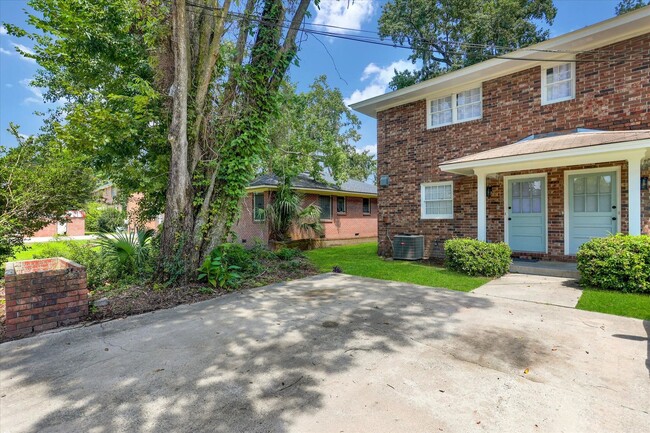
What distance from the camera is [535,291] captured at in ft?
19.3

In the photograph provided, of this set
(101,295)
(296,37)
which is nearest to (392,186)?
(296,37)

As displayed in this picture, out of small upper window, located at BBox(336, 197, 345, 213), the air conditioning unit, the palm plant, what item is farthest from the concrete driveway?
small upper window, located at BBox(336, 197, 345, 213)

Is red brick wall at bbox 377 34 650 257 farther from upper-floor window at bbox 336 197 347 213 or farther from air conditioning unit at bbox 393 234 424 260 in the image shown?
upper-floor window at bbox 336 197 347 213

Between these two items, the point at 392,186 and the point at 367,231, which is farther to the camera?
the point at 367,231

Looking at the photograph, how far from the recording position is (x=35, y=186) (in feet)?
19.7

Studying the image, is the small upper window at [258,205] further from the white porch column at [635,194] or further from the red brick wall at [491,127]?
the white porch column at [635,194]

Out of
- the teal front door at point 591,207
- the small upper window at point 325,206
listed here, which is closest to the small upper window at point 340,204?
the small upper window at point 325,206

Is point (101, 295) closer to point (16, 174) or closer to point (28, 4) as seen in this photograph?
point (16, 174)

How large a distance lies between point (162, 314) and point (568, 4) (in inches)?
817

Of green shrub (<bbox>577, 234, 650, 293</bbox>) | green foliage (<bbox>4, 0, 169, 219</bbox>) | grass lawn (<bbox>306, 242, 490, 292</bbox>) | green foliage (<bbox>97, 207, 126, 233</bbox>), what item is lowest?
grass lawn (<bbox>306, 242, 490, 292</bbox>)

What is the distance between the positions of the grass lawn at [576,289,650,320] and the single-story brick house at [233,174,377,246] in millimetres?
9964

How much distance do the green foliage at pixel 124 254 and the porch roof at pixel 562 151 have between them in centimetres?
753

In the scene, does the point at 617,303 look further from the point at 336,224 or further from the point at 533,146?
the point at 336,224

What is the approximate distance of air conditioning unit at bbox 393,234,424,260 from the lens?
995cm
